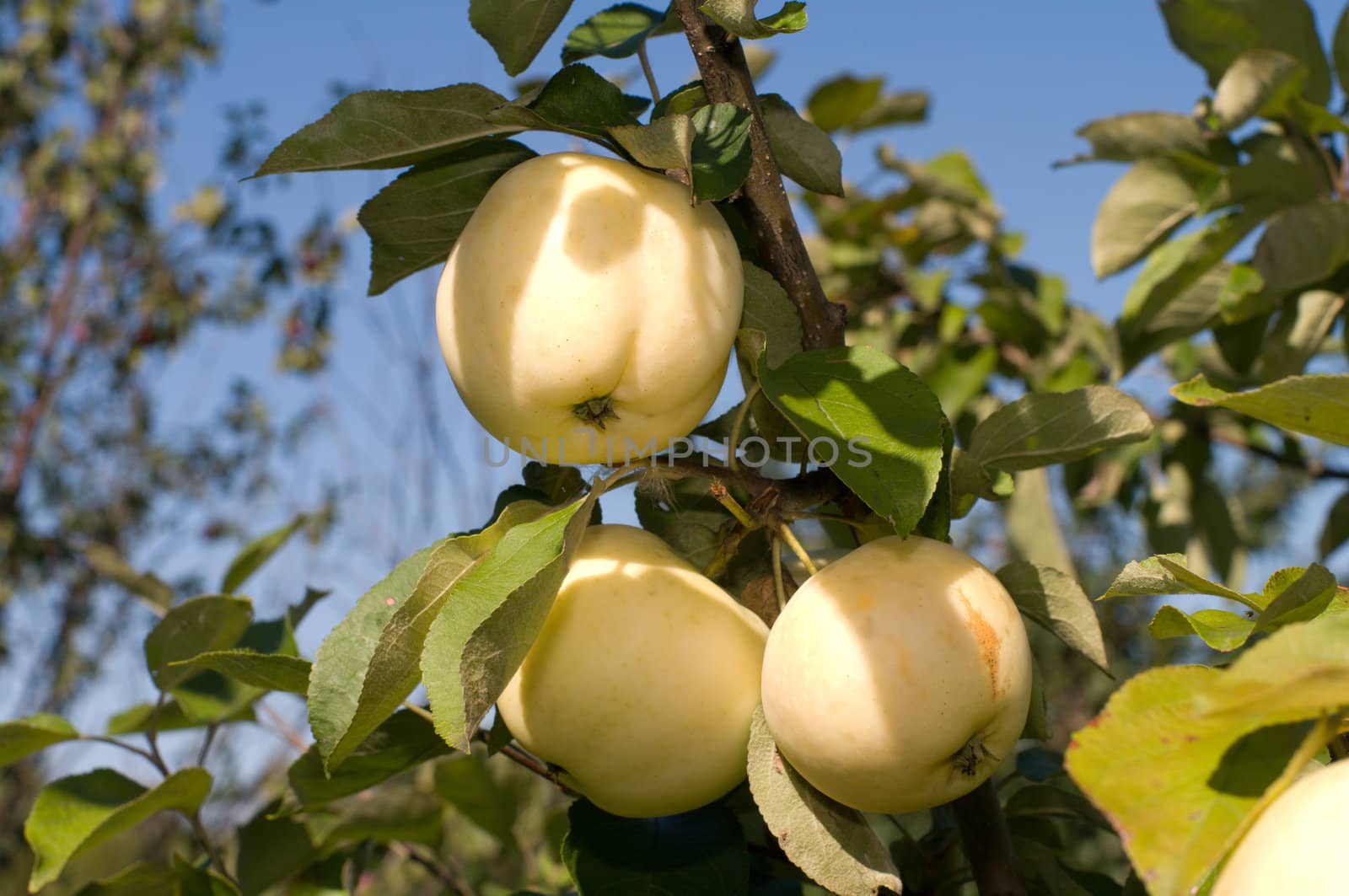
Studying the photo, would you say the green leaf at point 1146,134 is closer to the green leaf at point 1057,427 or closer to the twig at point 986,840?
the green leaf at point 1057,427

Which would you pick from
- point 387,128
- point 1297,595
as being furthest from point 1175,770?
point 387,128

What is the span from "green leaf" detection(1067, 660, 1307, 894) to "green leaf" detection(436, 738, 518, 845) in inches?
32.2

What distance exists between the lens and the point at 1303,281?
4.09ft

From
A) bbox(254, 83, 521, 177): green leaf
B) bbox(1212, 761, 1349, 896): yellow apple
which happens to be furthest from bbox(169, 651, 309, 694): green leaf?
bbox(1212, 761, 1349, 896): yellow apple

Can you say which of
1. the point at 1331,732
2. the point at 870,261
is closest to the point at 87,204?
the point at 870,261

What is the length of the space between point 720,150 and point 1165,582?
36 centimetres

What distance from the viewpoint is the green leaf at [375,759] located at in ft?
2.84

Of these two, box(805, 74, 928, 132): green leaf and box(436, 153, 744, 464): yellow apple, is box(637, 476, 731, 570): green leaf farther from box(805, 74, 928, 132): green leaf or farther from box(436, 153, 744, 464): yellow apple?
box(805, 74, 928, 132): green leaf

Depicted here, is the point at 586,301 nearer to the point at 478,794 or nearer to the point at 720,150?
the point at 720,150

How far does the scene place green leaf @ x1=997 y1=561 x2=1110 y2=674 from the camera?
763 millimetres

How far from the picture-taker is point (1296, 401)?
520mm

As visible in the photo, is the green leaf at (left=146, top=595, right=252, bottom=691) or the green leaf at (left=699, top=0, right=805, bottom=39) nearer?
the green leaf at (left=699, top=0, right=805, bottom=39)

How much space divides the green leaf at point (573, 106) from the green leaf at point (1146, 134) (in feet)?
3.08

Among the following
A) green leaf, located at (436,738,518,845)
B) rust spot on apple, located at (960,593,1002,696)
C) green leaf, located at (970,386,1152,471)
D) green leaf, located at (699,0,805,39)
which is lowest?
green leaf, located at (436,738,518,845)
